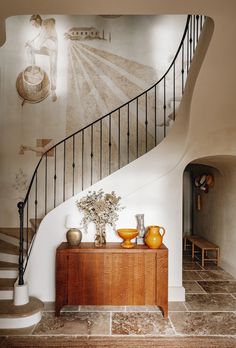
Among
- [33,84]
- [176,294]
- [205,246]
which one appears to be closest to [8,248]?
[176,294]

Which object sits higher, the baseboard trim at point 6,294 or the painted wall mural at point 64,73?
the painted wall mural at point 64,73

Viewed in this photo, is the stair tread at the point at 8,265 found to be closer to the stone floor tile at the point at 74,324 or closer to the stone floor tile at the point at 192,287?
the stone floor tile at the point at 74,324

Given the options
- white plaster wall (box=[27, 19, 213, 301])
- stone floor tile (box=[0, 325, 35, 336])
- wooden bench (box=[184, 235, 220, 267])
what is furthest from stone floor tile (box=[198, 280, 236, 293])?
stone floor tile (box=[0, 325, 35, 336])

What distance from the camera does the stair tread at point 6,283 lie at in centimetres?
408

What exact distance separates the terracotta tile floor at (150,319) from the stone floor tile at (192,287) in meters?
0.02

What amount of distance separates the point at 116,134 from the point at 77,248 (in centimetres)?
337

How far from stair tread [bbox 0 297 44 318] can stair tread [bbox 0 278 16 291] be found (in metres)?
0.17

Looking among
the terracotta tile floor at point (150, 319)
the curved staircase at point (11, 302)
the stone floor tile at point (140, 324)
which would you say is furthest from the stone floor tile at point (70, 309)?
the stone floor tile at point (140, 324)

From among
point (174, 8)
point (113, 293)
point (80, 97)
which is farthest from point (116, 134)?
point (174, 8)

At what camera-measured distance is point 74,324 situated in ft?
12.1

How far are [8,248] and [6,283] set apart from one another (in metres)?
0.76

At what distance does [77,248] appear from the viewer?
13.1ft

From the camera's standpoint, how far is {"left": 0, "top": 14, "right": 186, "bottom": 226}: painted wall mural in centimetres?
661

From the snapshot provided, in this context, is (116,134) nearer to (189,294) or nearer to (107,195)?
(107,195)
